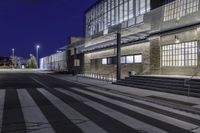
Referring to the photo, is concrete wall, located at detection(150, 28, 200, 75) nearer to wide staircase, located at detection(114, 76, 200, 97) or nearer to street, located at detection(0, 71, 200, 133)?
wide staircase, located at detection(114, 76, 200, 97)

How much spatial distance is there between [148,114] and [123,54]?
26332 millimetres

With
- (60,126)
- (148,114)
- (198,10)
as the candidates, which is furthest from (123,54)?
(60,126)

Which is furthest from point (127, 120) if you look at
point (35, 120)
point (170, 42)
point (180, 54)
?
point (170, 42)

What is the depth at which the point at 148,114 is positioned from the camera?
11.5 m

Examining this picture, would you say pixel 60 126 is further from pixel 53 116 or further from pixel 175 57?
pixel 175 57

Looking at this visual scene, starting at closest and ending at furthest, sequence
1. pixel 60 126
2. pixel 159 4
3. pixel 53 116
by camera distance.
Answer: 1. pixel 60 126
2. pixel 53 116
3. pixel 159 4

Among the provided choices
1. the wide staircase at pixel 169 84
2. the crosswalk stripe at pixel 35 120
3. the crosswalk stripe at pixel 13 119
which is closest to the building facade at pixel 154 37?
the wide staircase at pixel 169 84

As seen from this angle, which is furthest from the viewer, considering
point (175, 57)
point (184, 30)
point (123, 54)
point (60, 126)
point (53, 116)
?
point (123, 54)

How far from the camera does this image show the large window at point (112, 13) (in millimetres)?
36250

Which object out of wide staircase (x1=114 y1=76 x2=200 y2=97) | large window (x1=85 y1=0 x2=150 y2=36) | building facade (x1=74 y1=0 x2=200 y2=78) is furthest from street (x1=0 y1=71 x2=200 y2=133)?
large window (x1=85 y1=0 x2=150 y2=36)

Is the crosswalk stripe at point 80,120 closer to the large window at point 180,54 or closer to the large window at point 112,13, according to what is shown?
the large window at point 180,54

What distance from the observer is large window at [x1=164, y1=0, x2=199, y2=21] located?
78.6ft

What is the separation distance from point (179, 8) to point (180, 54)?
414 cm

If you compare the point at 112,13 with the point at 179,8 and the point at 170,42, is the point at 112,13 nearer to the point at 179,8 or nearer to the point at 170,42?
the point at 170,42
